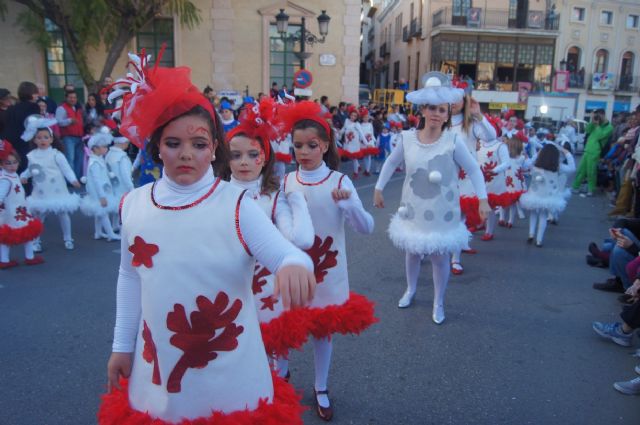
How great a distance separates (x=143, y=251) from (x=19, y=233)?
16.1ft

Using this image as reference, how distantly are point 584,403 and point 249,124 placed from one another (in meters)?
2.88

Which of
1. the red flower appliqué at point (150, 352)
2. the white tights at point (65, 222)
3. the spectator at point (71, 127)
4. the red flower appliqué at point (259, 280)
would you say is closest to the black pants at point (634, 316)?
the red flower appliqué at point (259, 280)

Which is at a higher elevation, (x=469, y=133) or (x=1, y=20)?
(x=1, y=20)

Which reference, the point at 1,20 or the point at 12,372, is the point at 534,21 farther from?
the point at 12,372

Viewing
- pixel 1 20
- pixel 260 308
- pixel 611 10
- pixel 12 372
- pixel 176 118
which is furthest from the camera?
pixel 611 10

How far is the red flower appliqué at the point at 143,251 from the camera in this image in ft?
5.91

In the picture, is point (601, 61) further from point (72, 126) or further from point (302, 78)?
point (72, 126)

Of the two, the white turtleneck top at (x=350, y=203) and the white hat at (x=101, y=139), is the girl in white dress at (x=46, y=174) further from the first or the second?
the white turtleneck top at (x=350, y=203)

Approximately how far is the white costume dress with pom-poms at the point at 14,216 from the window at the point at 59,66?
1476 cm

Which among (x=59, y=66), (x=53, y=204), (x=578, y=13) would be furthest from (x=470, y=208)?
(x=578, y=13)

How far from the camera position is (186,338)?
1788mm

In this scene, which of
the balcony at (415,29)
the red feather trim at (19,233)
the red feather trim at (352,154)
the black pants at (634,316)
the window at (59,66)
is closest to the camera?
the black pants at (634,316)

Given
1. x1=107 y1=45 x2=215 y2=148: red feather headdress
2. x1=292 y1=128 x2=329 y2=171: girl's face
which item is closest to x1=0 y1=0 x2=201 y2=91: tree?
x1=292 y1=128 x2=329 y2=171: girl's face

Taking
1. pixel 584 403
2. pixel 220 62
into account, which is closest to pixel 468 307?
pixel 584 403
